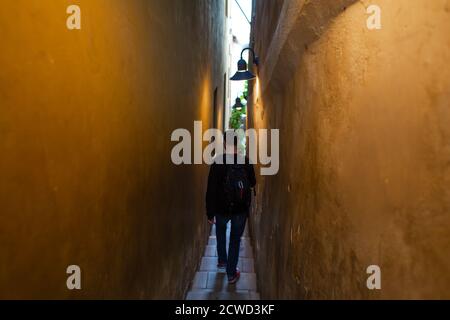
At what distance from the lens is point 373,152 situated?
119 cm

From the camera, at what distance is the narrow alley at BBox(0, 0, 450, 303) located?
0.96 m

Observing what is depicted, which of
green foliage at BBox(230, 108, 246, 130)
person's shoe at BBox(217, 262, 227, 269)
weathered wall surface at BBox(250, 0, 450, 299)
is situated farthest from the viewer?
green foliage at BBox(230, 108, 246, 130)

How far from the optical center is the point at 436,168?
0.88 m

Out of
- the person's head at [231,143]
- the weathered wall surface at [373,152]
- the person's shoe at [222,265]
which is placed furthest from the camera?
the person's shoe at [222,265]

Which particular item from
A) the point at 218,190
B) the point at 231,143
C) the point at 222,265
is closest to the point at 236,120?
the point at 222,265

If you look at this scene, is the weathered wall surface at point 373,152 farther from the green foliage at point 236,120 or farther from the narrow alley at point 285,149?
the green foliage at point 236,120

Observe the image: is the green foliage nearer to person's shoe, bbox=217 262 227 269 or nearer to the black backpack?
person's shoe, bbox=217 262 227 269

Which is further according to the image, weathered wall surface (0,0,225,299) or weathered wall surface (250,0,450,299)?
weathered wall surface (0,0,225,299)

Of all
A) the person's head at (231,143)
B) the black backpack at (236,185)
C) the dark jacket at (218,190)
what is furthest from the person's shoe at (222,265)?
the person's head at (231,143)

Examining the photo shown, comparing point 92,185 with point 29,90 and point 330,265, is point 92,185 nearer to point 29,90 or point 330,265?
point 29,90

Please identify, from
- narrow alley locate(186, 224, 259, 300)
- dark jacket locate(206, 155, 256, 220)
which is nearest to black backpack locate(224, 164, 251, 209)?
dark jacket locate(206, 155, 256, 220)

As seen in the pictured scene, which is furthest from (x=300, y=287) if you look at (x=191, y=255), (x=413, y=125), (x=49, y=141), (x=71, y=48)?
(x=191, y=255)

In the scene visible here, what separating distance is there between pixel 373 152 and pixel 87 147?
3.74 ft

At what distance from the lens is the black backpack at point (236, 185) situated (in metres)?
4.00
